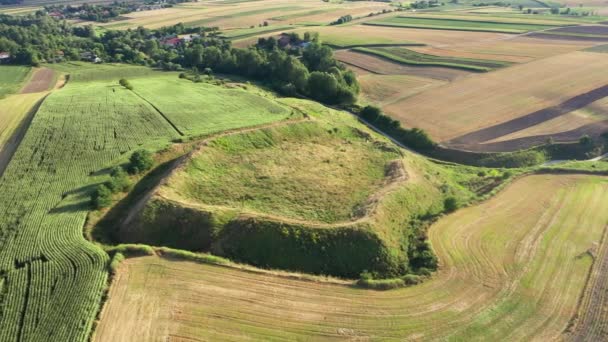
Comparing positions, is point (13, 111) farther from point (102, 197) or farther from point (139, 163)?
point (102, 197)

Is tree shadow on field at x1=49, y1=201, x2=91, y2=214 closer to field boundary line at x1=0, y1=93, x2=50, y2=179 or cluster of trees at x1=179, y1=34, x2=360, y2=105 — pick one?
field boundary line at x1=0, y1=93, x2=50, y2=179

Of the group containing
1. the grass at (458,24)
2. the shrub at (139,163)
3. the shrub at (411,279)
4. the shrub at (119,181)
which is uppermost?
the grass at (458,24)

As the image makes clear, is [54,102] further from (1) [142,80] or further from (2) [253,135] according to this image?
(2) [253,135]

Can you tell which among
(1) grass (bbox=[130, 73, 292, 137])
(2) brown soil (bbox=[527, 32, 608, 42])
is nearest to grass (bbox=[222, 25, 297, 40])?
(1) grass (bbox=[130, 73, 292, 137])

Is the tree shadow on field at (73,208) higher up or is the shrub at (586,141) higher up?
the tree shadow on field at (73,208)

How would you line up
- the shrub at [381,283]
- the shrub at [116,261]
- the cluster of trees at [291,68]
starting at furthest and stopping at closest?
the cluster of trees at [291,68] → the shrub at [381,283] → the shrub at [116,261]

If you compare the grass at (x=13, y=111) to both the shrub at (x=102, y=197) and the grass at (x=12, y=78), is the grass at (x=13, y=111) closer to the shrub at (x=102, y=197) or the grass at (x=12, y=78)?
the grass at (x=12, y=78)

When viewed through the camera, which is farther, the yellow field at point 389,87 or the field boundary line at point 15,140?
the yellow field at point 389,87

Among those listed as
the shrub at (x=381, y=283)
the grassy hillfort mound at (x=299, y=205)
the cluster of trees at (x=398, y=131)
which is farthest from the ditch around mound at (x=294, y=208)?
the cluster of trees at (x=398, y=131)
